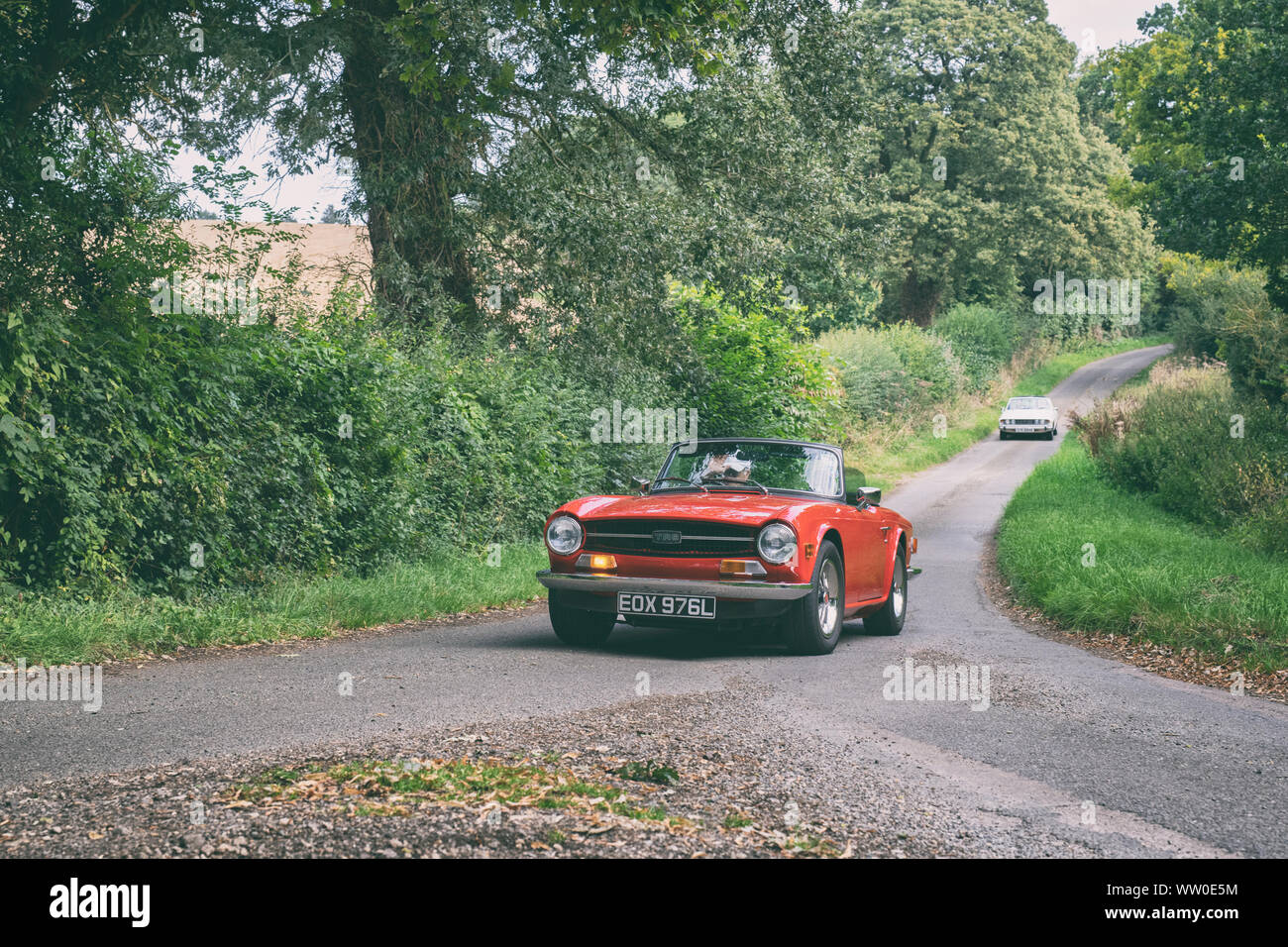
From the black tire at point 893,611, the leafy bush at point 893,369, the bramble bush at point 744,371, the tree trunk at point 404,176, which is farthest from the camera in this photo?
the leafy bush at point 893,369

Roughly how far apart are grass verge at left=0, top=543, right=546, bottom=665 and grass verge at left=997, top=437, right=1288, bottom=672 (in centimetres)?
588

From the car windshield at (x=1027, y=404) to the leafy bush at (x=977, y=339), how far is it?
7350mm

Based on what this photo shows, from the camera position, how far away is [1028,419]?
42.8 metres

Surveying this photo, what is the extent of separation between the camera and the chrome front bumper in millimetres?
8406

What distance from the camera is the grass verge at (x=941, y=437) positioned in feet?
110

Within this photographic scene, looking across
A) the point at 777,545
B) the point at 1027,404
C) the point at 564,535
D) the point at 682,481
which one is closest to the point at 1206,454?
the point at 682,481

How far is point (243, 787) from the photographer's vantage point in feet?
15.5

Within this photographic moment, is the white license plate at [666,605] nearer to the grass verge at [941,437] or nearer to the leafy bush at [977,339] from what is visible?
the grass verge at [941,437]

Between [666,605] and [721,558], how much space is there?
1.78 feet

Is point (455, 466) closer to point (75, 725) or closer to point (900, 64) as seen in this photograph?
point (75, 725)
